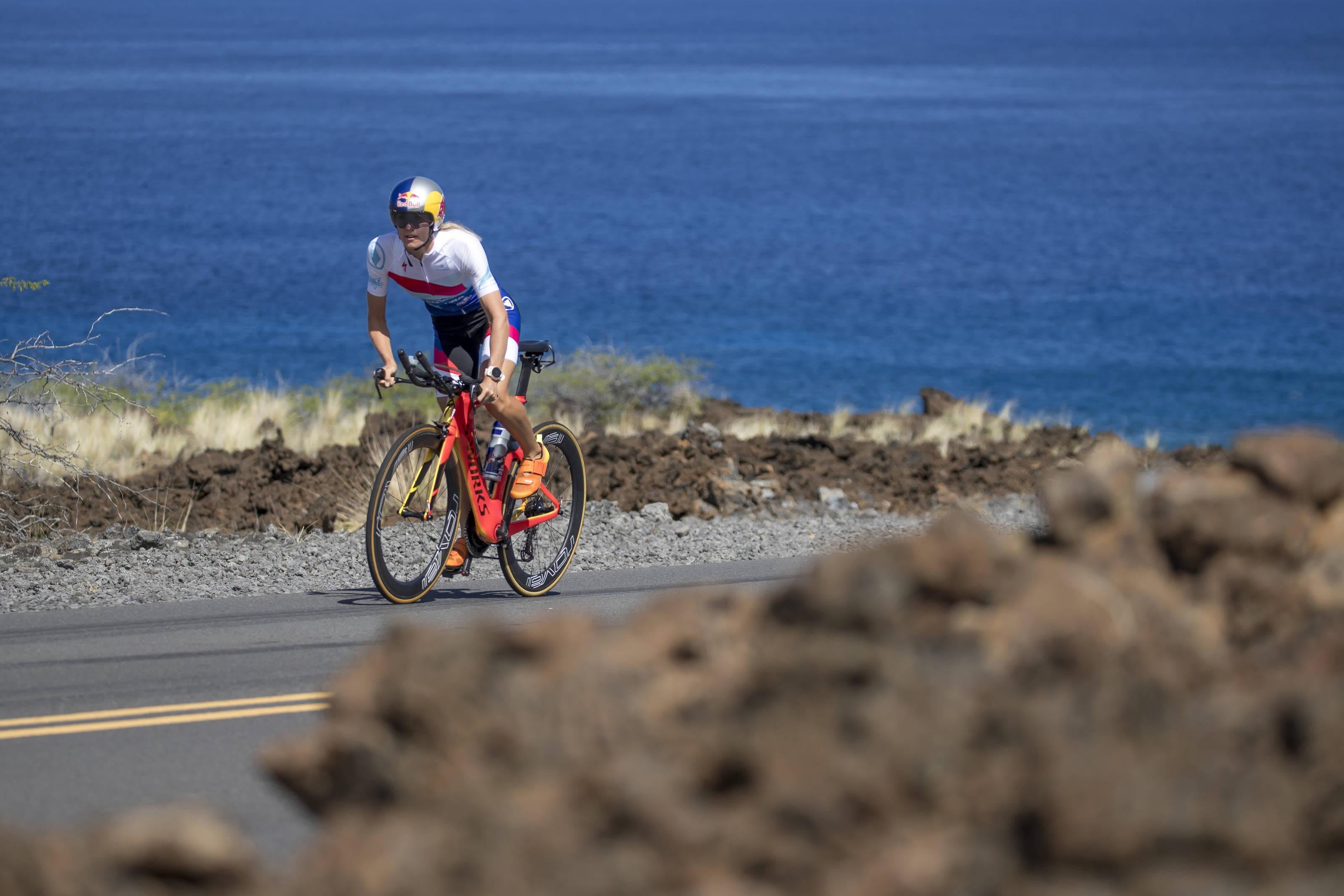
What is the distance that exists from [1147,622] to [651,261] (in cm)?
5491

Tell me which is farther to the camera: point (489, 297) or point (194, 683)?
point (489, 297)

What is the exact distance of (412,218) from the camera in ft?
26.3

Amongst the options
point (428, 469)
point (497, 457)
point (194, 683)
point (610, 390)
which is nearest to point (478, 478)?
point (497, 457)

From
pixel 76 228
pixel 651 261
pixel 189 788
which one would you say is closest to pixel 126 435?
pixel 189 788

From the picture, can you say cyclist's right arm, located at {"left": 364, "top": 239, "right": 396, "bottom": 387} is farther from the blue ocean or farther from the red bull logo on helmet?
the blue ocean

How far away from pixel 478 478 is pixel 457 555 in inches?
20.4

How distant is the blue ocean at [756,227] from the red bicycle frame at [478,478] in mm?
12499

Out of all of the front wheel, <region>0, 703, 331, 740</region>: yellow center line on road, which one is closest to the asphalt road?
<region>0, 703, 331, 740</region>: yellow center line on road

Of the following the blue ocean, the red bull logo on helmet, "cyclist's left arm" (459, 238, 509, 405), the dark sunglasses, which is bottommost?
the blue ocean

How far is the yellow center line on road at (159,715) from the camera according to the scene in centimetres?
614

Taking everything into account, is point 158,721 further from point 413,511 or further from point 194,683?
point 413,511

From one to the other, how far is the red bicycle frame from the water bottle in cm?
2

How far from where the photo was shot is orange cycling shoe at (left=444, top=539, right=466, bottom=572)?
28.6 feet

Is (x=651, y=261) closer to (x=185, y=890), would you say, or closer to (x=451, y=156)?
(x=451, y=156)
